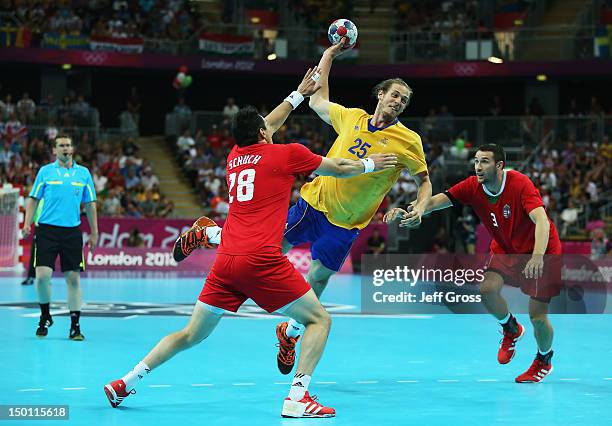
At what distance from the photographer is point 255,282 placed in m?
7.89

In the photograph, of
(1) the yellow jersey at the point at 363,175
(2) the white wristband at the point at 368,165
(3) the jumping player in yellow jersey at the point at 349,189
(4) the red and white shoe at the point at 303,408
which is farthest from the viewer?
(1) the yellow jersey at the point at 363,175

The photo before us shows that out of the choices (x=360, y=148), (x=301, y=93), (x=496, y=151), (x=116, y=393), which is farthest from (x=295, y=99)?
(x=116, y=393)

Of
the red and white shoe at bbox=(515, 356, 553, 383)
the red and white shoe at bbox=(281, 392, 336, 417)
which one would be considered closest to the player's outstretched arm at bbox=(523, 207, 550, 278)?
the red and white shoe at bbox=(515, 356, 553, 383)

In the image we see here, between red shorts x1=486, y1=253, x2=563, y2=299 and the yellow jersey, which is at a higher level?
the yellow jersey

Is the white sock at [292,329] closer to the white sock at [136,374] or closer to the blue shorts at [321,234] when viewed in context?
the blue shorts at [321,234]

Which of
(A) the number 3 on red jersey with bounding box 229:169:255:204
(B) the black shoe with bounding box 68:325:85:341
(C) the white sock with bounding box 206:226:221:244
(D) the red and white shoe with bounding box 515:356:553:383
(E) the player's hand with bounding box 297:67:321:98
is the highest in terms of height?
(E) the player's hand with bounding box 297:67:321:98

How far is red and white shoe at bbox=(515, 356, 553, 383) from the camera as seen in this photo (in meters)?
9.88

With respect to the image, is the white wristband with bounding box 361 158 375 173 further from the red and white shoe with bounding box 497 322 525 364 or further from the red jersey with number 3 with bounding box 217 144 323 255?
the red and white shoe with bounding box 497 322 525 364

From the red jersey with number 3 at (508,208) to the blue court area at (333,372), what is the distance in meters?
1.38

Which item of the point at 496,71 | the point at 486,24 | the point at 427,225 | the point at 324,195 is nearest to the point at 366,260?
the point at 427,225

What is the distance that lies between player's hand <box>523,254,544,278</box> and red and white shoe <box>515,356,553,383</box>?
3.76ft

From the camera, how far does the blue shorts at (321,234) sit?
9.91 m

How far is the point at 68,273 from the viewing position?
41.2ft

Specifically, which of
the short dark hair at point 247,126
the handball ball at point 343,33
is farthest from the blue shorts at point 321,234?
Result: the short dark hair at point 247,126
